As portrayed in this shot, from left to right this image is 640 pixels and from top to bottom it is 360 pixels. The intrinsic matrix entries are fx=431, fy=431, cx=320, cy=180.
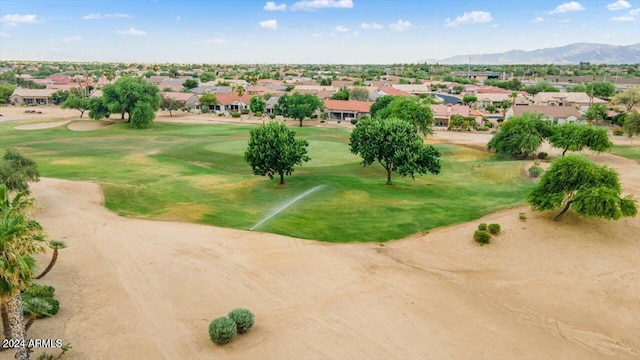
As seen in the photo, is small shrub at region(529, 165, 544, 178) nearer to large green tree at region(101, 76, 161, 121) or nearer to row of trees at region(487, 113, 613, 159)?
row of trees at region(487, 113, 613, 159)

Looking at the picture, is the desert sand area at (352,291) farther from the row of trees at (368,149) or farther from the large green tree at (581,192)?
the row of trees at (368,149)

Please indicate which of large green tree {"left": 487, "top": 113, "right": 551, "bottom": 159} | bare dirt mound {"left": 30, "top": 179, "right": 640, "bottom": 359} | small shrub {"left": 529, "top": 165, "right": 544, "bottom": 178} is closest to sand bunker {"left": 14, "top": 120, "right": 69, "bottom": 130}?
bare dirt mound {"left": 30, "top": 179, "right": 640, "bottom": 359}

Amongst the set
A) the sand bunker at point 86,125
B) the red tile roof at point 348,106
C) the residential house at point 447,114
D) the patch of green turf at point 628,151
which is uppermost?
the red tile roof at point 348,106

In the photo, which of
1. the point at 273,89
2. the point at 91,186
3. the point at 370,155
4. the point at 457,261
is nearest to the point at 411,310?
the point at 457,261

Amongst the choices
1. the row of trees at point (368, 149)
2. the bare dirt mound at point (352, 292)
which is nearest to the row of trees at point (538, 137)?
the row of trees at point (368, 149)

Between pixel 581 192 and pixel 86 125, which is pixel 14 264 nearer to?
pixel 581 192

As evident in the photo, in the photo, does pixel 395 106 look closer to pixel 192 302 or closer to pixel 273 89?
pixel 192 302
